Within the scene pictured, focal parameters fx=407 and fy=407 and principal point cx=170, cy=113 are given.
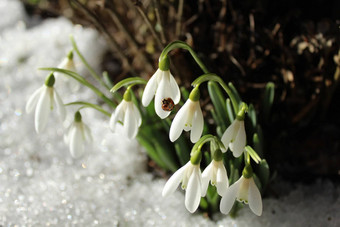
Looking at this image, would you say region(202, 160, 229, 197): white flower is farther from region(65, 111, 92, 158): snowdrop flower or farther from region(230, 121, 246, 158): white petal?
region(65, 111, 92, 158): snowdrop flower

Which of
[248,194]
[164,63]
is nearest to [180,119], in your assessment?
[164,63]

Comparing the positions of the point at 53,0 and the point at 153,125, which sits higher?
the point at 53,0

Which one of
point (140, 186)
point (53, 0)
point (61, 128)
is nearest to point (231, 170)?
point (140, 186)

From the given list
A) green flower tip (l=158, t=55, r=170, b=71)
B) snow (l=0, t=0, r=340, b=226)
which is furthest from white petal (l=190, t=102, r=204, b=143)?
snow (l=0, t=0, r=340, b=226)

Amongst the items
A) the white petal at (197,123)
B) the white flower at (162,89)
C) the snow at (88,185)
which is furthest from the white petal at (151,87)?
the snow at (88,185)

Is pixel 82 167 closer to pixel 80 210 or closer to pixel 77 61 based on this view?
pixel 80 210
